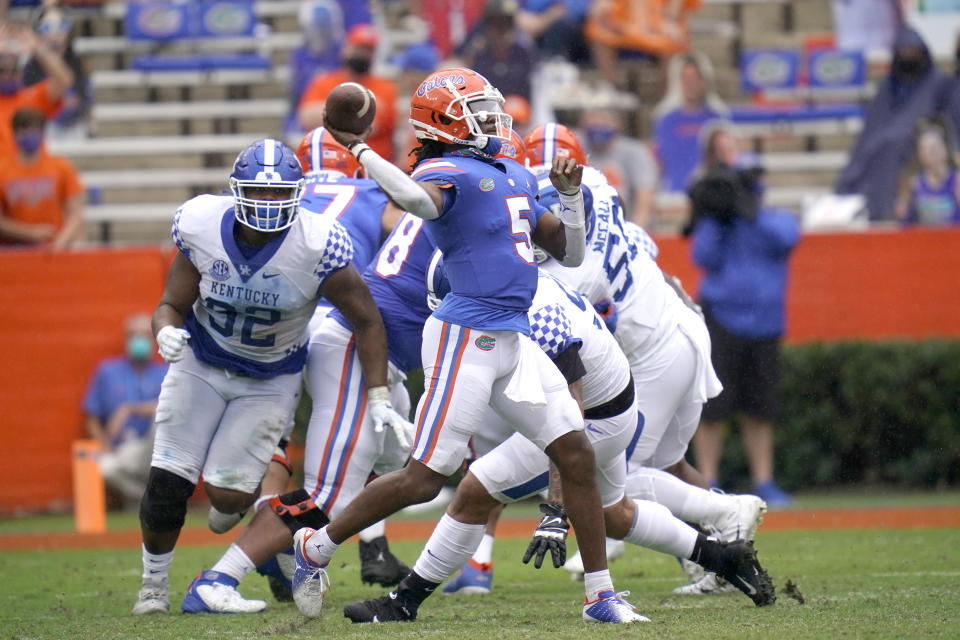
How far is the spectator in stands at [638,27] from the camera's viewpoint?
1377 centimetres

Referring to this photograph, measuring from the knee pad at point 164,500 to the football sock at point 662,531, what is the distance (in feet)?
5.79

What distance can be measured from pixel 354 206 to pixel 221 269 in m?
1.02

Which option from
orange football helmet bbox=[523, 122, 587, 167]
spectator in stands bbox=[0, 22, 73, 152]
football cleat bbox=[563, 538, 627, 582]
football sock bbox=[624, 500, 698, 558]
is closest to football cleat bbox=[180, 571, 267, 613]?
football sock bbox=[624, 500, 698, 558]

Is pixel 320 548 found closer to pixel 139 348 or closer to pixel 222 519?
pixel 222 519

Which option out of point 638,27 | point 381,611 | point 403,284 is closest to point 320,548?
point 381,611

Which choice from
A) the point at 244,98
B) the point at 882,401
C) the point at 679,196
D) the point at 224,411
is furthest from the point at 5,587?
the point at 244,98

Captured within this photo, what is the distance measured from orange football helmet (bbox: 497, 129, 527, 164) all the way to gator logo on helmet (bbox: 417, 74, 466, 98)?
0.94 ft

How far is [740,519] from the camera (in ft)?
19.0

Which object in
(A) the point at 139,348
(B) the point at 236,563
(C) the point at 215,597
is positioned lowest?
(A) the point at 139,348

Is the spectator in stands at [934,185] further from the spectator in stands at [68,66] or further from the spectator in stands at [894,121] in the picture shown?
the spectator in stands at [68,66]

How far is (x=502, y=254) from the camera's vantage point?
4934 mm

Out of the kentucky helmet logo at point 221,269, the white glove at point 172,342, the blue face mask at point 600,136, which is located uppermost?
the kentucky helmet logo at point 221,269

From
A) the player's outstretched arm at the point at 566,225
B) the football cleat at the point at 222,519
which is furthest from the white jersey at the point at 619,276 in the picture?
the football cleat at the point at 222,519

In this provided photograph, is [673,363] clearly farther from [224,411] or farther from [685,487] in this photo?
[224,411]
